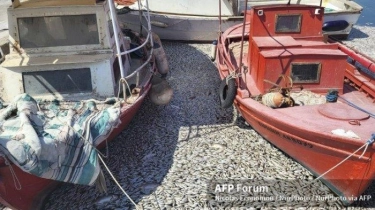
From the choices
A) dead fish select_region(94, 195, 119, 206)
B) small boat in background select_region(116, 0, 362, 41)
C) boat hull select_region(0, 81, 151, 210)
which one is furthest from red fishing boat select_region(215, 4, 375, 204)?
small boat in background select_region(116, 0, 362, 41)

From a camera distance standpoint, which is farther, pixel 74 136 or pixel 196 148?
pixel 196 148

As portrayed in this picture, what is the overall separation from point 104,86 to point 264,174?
3613mm

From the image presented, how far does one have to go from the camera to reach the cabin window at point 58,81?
701 cm

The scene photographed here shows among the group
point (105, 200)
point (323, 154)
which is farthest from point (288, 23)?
point (105, 200)

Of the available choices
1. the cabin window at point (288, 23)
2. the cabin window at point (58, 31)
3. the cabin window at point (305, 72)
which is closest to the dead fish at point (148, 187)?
the cabin window at point (58, 31)

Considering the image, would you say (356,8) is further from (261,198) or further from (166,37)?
(261,198)

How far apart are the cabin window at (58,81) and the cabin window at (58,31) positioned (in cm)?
62

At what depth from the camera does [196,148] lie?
279 inches

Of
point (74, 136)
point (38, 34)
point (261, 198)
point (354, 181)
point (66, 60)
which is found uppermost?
point (38, 34)

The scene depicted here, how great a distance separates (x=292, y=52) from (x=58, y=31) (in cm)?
482

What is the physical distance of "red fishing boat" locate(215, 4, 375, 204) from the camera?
5.29 meters

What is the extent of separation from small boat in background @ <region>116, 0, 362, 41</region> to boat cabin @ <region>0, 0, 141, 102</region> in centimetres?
663

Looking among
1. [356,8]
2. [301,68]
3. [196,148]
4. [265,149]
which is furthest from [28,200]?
[356,8]

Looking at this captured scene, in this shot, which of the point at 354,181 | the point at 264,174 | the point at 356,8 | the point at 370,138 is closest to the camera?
the point at 370,138
